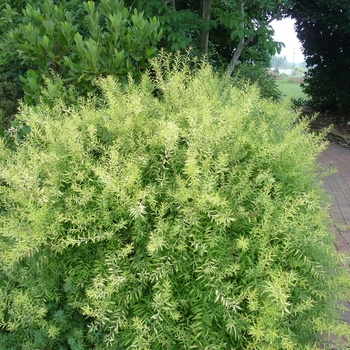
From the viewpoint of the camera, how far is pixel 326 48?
10.2 m

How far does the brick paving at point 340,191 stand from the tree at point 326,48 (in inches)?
91.8

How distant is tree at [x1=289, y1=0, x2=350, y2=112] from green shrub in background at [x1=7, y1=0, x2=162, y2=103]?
23.7ft

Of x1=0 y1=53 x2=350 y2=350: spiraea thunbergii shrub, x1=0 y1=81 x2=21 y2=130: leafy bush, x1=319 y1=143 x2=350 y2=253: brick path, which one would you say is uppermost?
x1=0 y1=53 x2=350 y2=350: spiraea thunbergii shrub

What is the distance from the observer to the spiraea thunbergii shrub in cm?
169

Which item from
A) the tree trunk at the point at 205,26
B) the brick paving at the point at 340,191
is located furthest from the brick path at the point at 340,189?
the tree trunk at the point at 205,26

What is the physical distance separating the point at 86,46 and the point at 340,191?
4.61 meters

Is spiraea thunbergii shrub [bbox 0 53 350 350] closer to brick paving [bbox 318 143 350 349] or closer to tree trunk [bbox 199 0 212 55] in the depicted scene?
brick paving [bbox 318 143 350 349]

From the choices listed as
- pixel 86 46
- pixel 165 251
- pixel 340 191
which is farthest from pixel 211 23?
pixel 165 251

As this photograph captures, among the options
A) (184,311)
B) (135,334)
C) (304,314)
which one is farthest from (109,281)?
(304,314)

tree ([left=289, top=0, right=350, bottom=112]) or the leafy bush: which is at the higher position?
tree ([left=289, top=0, right=350, bottom=112])

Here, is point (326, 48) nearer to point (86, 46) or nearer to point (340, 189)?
point (340, 189)

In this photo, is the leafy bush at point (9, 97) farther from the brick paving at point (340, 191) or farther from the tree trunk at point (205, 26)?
the brick paving at point (340, 191)

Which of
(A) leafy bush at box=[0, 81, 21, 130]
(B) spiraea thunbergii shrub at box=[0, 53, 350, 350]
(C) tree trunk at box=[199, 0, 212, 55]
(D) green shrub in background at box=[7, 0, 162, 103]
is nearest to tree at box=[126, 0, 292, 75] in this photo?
(C) tree trunk at box=[199, 0, 212, 55]

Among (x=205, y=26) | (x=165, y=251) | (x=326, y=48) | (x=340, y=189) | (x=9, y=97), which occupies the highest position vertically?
(x=205, y=26)
